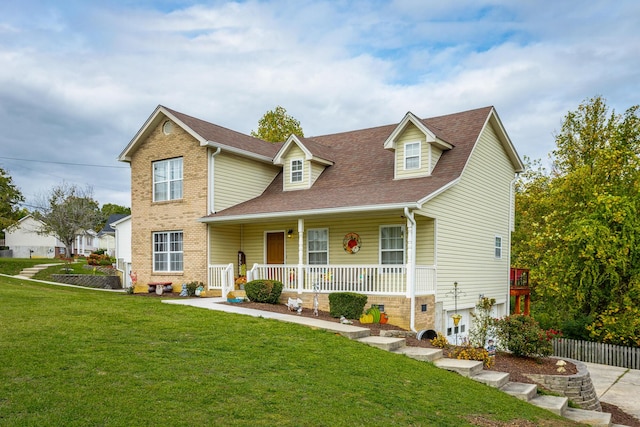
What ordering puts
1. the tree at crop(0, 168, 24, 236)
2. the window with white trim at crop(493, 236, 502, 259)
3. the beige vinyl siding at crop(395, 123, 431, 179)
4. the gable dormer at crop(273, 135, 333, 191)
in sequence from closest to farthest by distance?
the beige vinyl siding at crop(395, 123, 431, 179) → the gable dormer at crop(273, 135, 333, 191) → the window with white trim at crop(493, 236, 502, 259) → the tree at crop(0, 168, 24, 236)

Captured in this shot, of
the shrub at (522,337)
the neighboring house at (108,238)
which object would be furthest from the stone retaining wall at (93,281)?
the neighboring house at (108,238)

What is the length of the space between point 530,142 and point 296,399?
29288 millimetres

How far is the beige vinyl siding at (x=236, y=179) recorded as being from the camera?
19875 millimetres

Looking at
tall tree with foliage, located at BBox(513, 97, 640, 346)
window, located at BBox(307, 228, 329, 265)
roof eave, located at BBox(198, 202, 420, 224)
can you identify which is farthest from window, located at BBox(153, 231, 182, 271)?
tall tree with foliage, located at BBox(513, 97, 640, 346)

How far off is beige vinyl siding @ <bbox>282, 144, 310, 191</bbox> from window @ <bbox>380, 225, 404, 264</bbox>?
13.6 ft

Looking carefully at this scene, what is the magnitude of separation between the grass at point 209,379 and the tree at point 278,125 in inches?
1057

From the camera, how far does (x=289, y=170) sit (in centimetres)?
2077

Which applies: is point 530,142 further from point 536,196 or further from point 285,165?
point 285,165

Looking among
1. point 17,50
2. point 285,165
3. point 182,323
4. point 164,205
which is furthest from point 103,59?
point 182,323

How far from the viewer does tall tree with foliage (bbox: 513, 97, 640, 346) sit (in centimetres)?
1869

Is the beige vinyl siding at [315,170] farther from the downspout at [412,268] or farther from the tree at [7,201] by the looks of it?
the tree at [7,201]

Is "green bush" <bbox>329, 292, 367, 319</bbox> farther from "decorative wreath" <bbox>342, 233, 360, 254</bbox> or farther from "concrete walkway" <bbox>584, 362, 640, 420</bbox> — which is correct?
"concrete walkway" <bbox>584, 362, 640, 420</bbox>

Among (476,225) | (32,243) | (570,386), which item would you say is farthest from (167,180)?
(32,243)

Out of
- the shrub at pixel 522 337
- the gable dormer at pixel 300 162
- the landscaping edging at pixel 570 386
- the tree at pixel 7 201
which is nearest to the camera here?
the landscaping edging at pixel 570 386
